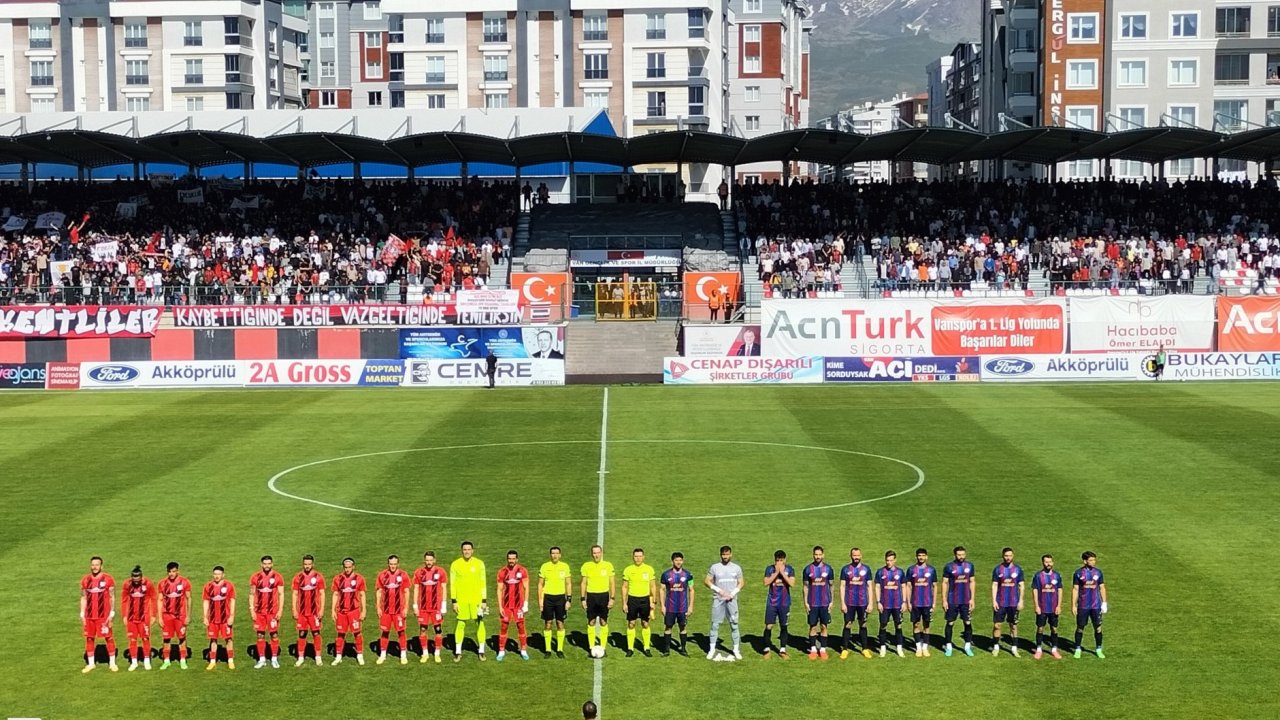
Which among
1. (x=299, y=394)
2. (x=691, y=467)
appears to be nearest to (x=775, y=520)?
(x=691, y=467)

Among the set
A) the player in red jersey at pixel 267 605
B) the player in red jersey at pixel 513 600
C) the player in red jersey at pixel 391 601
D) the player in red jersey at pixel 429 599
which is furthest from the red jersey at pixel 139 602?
the player in red jersey at pixel 513 600

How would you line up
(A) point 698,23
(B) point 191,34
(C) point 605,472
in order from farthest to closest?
(B) point 191,34, (A) point 698,23, (C) point 605,472

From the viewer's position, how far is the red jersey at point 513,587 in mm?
20297

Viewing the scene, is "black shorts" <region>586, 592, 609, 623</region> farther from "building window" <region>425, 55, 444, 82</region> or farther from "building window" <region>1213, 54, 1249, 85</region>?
"building window" <region>425, 55, 444, 82</region>

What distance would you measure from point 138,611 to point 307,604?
2.18 m

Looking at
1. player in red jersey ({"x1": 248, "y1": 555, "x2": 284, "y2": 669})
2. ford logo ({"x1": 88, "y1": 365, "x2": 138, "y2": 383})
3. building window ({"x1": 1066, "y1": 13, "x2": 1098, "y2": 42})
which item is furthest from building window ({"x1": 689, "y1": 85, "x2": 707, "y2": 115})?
player in red jersey ({"x1": 248, "y1": 555, "x2": 284, "y2": 669})

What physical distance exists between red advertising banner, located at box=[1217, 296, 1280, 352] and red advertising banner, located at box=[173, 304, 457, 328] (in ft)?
96.6

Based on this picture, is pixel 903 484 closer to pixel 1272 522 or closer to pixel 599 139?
pixel 1272 522

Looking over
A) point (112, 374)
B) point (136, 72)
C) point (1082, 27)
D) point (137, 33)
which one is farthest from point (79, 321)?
point (1082, 27)

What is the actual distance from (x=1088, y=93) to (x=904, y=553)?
69.7 metres

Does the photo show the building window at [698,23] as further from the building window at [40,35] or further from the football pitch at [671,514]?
the football pitch at [671,514]

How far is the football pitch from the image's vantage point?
1889 centimetres

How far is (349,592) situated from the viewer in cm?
2003

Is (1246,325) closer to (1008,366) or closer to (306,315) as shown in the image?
(1008,366)
